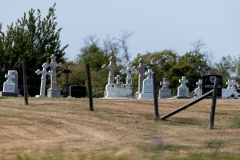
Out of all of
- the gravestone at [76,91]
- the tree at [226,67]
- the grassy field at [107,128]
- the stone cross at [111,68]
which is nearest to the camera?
the grassy field at [107,128]

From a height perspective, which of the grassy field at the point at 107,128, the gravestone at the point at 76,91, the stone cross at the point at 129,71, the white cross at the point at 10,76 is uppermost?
the stone cross at the point at 129,71

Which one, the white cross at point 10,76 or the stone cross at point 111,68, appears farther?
the stone cross at point 111,68

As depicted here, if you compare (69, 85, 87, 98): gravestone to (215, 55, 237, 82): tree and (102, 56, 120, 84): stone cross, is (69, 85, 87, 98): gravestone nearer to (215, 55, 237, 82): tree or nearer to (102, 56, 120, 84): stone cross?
(102, 56, 120, 84): stone cross

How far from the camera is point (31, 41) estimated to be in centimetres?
5106

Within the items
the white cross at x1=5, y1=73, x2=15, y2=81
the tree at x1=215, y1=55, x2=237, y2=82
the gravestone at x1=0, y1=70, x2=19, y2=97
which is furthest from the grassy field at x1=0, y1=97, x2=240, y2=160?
the tree at x1=215, y1=55, x2=237, y2=82

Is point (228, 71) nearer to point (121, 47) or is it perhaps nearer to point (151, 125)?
point (121, 47)

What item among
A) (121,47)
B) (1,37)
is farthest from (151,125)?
(121,47)

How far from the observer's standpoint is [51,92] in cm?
3741

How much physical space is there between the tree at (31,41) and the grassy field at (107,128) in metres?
23.6

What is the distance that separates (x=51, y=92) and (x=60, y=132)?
2014 cm

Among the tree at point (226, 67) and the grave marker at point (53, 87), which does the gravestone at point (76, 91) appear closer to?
the grave marker at point (53, 87)

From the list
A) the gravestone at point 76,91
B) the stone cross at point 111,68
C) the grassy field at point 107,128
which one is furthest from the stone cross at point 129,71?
the grassy field at point 107,128

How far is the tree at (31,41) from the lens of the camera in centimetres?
4941

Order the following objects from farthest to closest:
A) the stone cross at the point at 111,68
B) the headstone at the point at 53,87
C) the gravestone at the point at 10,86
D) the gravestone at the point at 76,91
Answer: the stone cross at the point at 111,68
the headstone at the point at 53,87
the gravestone at the point at 76,91
the gravestone at the point at 10,86
